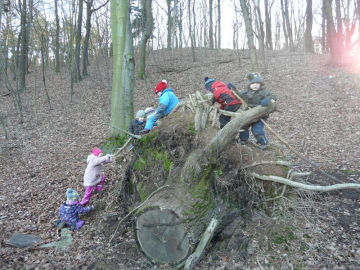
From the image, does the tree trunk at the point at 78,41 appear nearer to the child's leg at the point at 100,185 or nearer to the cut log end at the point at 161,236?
the child's leg at the point at 100,185

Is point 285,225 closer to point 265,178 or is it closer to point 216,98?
point 265,178

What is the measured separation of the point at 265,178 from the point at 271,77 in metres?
11.2

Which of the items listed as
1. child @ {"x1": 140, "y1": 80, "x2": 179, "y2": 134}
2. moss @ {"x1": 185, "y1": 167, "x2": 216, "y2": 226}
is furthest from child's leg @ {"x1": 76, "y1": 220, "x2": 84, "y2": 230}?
moss @ {"x1": 185, "y1": 167, "x2": 216, "y2": 226}

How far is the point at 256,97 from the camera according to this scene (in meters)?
5.20

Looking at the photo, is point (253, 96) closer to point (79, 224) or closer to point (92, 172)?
point (92, 172)

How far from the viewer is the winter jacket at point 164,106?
220 inches

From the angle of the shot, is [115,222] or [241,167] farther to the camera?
[115,222]

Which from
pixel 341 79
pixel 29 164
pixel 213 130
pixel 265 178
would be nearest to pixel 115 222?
pixel 213 130

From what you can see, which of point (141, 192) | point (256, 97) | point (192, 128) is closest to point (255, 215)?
point (192, 128)

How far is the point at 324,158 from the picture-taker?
6.67 metres

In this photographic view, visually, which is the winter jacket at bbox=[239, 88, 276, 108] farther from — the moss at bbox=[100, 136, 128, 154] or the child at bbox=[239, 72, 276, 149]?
the moss at bbox=[100, 136, 128, 154]

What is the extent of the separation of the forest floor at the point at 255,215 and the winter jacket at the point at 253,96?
1.89m

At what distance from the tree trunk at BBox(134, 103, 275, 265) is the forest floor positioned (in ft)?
1.28

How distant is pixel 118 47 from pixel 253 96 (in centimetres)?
423
